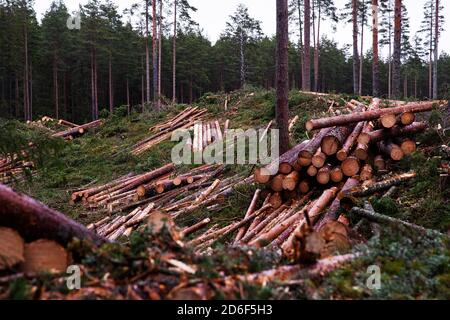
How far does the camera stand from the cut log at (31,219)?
3771 mm

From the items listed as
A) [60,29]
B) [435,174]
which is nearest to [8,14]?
[60,29]

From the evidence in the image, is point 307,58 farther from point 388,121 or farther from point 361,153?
point 361,153

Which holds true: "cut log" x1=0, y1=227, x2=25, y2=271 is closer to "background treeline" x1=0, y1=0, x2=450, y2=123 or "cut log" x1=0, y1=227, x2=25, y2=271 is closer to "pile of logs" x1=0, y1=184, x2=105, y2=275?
"pile of logs" x1=0, y1=184, x2=105, y2=275

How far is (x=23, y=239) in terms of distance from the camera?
373 centimetres

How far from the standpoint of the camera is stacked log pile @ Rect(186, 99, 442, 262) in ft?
24.0

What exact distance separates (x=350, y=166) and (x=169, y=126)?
466 inches

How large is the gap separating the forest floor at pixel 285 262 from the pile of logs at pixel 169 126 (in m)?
1.02

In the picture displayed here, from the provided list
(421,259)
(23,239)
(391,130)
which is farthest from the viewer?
(391,130)

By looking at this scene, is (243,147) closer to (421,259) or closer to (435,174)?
(435,174)

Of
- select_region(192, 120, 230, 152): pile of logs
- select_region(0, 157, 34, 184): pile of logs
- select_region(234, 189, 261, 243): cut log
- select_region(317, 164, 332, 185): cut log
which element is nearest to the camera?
select_region(0, 157, 34, 184): pile of logs

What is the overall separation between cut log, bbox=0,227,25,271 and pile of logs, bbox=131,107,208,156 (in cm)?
1255

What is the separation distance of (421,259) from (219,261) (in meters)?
2.10

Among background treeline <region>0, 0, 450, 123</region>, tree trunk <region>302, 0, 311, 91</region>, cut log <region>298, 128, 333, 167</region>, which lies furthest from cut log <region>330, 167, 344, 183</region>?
background treeline <region>0, 0, 450, 123</region>

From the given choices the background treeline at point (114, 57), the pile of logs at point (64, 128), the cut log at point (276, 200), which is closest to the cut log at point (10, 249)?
the cut log at point (276, 200)
